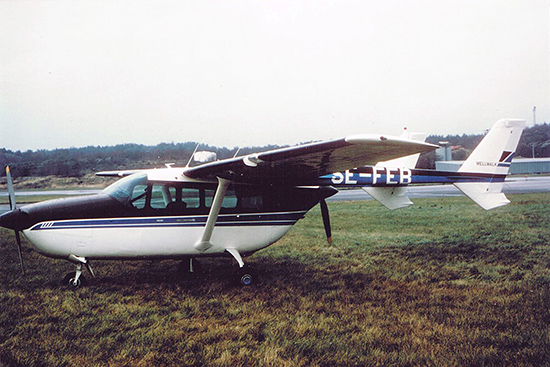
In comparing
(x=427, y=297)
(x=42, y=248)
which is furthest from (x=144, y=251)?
(x=427, y=297)

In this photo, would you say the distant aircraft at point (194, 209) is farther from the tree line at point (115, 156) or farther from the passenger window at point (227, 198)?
the tree line at point (115, 156)

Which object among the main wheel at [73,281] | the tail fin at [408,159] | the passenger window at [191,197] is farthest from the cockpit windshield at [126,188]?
the tail fin at [408,159]

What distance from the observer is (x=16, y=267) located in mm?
7004

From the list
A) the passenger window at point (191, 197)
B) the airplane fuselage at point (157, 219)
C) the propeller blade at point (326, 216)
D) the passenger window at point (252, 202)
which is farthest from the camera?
the propeller blade at point (326, 216)

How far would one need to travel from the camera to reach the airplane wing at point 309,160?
4.13 m

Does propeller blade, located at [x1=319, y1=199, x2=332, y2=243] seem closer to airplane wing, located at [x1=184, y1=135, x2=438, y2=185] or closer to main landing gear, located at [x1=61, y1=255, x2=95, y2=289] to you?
airplane wing, located at [x1=184, y1=135, x2=438, y2=185]

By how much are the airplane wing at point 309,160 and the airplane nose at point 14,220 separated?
238 cm

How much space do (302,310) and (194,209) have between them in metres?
2.42

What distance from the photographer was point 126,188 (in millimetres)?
5820

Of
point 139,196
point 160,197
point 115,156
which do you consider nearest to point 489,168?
point 160,197

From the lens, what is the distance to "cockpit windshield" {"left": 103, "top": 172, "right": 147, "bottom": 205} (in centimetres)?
571

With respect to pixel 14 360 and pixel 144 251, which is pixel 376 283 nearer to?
pixel 144 251

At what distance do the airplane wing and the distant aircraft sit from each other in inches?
0.6

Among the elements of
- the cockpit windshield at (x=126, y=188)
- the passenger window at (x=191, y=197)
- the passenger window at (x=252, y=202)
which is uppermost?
the cockpit windshield at (x=126, y=188)
